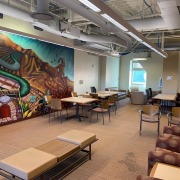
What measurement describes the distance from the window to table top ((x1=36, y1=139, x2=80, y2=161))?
10.9 meters

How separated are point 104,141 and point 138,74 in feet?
32.0

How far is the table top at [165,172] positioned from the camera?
Answer: 6.38 ft

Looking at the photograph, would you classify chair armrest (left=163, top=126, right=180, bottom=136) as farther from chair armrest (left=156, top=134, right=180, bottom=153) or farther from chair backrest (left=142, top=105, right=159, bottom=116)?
chair backrest (left=142, top=105, right=159, bottom=116)

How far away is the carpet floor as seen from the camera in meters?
3.08

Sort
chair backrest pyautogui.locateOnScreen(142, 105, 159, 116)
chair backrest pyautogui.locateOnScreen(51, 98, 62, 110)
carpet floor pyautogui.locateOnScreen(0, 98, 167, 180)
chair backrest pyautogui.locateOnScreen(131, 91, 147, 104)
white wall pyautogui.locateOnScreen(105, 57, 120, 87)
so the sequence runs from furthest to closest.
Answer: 1. white wall pyautogui.locateOnScreen(105, 57, 120, 87)
2. chair backrest pyautogui.locateOnScreen(131, 91, 147, 104)
3. chair backrest pyautogui.locateOnScreen(51, 98, 62, 110)
4. chair backrest pyautogui.locateOnScreen(142, 105, 159, 116)
5. carpet floor pyautogui.locateOnScreen(0, 98, 167, 180)

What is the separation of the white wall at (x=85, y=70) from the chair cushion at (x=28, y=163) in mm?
6447

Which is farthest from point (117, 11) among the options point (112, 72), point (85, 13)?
point (112, 72)

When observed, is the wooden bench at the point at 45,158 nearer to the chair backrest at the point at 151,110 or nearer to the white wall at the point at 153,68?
the chair backrest at the point at 151,110

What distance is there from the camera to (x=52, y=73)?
24.3 ft

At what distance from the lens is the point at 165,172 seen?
204 centimetres

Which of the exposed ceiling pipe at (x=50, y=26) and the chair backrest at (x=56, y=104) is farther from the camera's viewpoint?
the chair backrest at (x=56, y=104)

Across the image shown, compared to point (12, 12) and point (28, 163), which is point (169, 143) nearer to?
point (28, 163)

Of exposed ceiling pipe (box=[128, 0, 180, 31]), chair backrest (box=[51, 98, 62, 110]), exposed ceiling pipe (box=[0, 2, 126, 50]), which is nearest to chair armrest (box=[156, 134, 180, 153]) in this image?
exposed ceiling pipe (box=[128, 0, 180, 31])

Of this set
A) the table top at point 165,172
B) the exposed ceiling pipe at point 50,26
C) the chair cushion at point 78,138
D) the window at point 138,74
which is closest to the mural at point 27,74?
the exposed ceiling pipe at point 50,26
